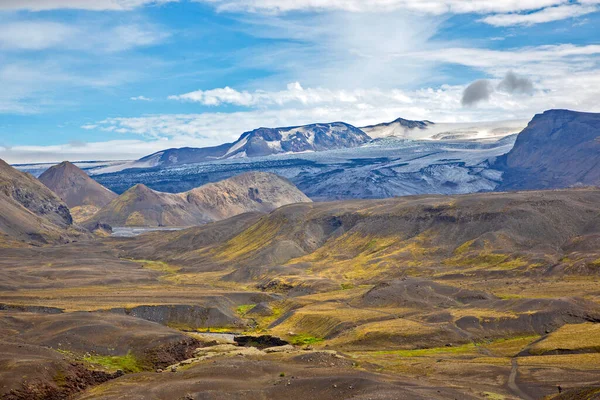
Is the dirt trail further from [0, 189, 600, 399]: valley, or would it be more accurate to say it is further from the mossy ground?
the mossy ground

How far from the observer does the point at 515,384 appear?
95.1 meters

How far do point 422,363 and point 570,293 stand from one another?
6316 centimetres

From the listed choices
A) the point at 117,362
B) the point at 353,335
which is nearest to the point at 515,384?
the point at 353,335

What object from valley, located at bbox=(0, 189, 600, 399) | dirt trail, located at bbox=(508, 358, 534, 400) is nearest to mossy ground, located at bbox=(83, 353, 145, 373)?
valley, located at bbox=(0, 189, 600, 399)

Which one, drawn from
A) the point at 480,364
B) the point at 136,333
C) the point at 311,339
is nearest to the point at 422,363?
the point at 480,364

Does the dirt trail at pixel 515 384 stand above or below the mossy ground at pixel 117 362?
below

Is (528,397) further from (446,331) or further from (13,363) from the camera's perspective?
(13,363)

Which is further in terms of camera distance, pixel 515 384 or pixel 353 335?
pixel 353 335

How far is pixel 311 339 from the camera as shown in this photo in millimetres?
142125

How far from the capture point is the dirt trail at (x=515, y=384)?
8949 cm

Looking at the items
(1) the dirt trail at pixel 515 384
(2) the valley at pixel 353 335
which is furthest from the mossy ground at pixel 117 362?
(1) the dirt trail at pixel 515 384

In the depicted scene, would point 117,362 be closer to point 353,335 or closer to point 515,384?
point 353,335

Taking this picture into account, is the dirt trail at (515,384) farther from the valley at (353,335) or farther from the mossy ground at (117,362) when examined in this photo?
the mossy ground at (117,362)

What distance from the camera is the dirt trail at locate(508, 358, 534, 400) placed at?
294 feet
